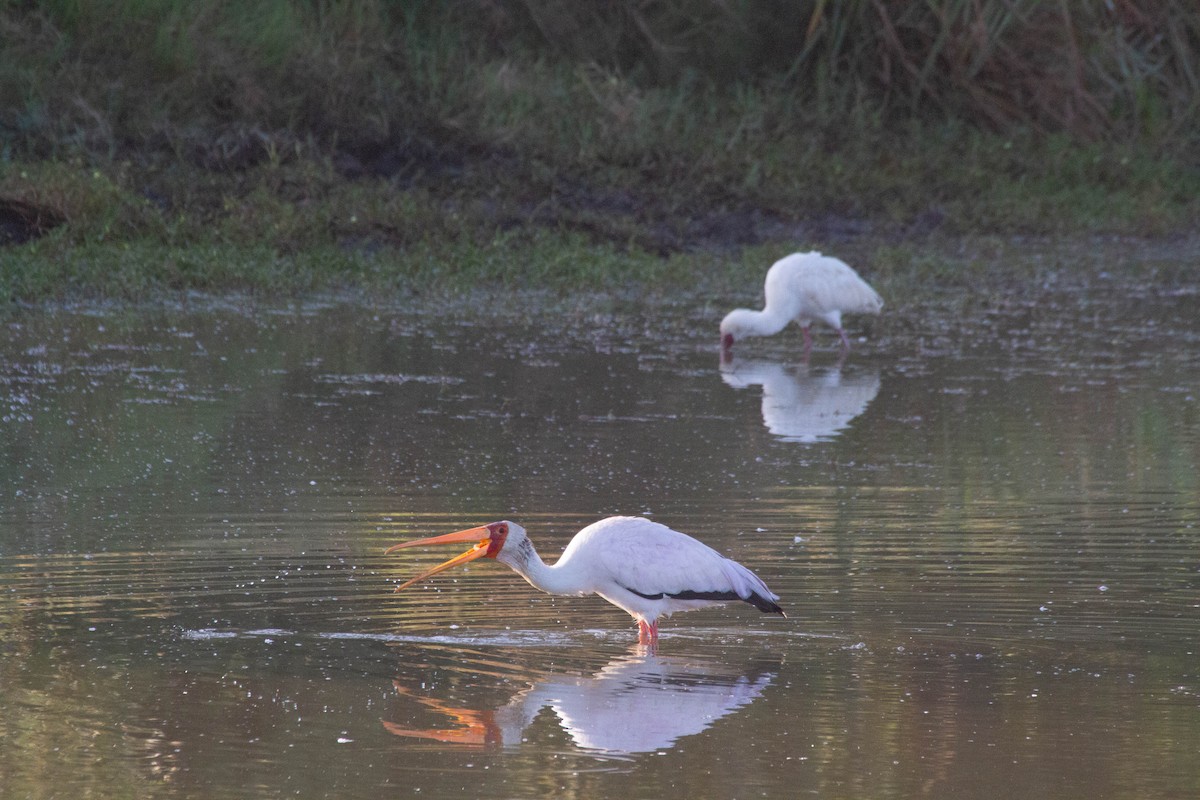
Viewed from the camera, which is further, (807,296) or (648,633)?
(807,296)

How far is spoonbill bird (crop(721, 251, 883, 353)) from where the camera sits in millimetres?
12742

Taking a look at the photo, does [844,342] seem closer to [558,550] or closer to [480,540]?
[558,550]

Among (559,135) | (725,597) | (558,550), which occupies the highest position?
(559,135)

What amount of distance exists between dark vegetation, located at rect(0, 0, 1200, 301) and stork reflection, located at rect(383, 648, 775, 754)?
7.98 m

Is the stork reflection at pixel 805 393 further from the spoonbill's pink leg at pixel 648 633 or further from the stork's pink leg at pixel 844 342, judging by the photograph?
the spoonbill's pink leg at pixel 648 633

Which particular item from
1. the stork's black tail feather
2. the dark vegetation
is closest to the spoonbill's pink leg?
the stork's black tail feather

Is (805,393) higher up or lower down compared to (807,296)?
lower down

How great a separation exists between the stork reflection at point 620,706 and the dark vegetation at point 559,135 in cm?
798

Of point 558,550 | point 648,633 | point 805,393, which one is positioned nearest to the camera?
point 648,633

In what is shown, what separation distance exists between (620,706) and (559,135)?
41.9 ft

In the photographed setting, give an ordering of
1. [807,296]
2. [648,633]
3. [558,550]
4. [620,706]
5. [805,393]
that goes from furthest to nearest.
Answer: [807,296], [805,393], [558,550], [648,633], [620,706]

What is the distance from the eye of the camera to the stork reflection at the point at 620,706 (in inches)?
200

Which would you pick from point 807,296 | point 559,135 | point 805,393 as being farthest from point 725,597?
point 559,135

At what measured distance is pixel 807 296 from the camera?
12906mm
